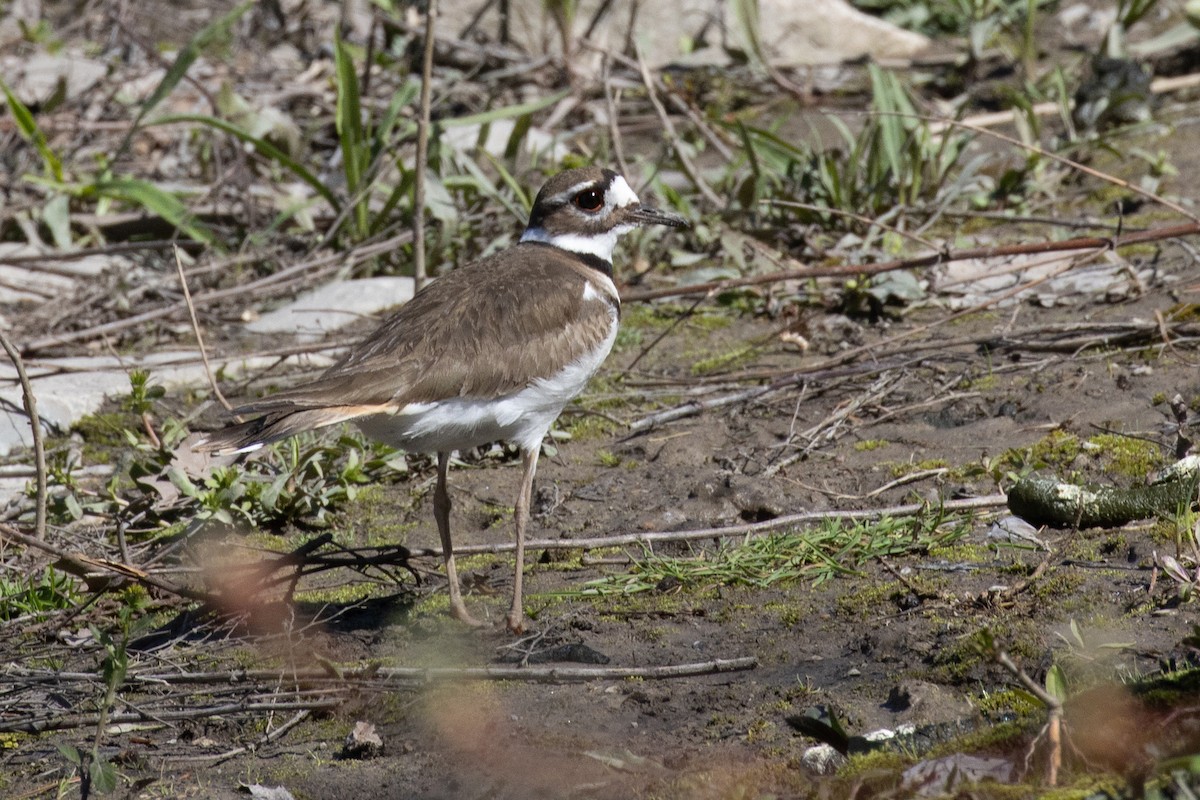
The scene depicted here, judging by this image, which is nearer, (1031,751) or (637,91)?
(1031,751)

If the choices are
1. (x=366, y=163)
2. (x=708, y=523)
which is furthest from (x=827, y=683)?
(x=366, y=163)

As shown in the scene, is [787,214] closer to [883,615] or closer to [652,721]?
[883,615]

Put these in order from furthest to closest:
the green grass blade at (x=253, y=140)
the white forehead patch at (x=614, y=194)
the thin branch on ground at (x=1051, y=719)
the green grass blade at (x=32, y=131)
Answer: the green grass blade at (x=32, y=131) < the green grass blade at (x=253, y=140) < the white forehead patch at (x=614, y=194) < the thin branch on ground at (x=1051, y=719)

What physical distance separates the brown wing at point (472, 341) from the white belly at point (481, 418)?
0.04 metres

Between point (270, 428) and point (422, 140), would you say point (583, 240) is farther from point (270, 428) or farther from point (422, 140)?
point (270, 428)

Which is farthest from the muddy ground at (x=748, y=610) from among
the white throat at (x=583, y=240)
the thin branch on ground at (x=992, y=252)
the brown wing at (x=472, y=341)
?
the white throat at (x=583, y=240)

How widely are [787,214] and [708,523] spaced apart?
3227mm

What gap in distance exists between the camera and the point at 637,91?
34.4 ft

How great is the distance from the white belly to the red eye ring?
34.2 inches

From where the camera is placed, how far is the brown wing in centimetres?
452

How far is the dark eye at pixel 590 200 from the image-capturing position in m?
5.64

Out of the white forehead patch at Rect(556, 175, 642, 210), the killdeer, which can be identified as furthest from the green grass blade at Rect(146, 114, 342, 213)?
the killdeer

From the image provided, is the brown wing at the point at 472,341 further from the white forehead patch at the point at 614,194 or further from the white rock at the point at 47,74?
→ the white rock at the point at 47,74

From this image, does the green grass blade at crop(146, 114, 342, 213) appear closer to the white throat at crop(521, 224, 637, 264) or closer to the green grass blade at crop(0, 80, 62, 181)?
the green grass blade at crop(0, 80, 62, 181)
